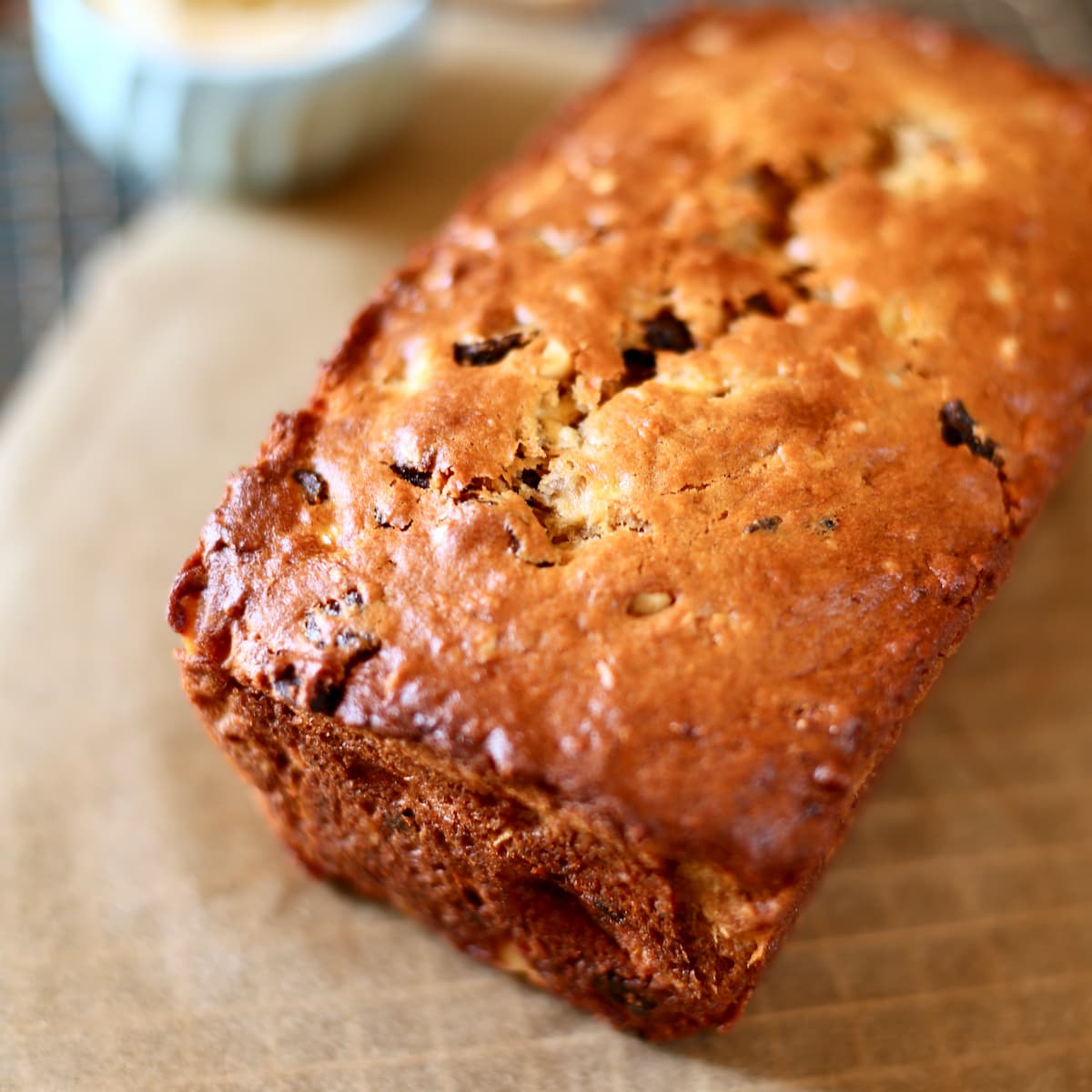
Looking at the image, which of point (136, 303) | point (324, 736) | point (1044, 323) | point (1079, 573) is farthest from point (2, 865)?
point (1079, 573)

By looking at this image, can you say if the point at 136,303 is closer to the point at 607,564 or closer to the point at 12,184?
the point at 12,184

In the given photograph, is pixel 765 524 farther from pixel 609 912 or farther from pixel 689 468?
pixel 609 912

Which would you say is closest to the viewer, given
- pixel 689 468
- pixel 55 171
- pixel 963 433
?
pixel 689 468

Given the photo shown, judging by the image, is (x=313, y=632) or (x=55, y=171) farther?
(x=55, y=171)

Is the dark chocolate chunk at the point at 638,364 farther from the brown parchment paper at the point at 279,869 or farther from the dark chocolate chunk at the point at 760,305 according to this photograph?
the brown parchment paper at the point at 279,869

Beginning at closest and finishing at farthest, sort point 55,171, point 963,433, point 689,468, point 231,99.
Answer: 1. point 689,468
2. point 963,433
3. point 231,99
4. point 55,171

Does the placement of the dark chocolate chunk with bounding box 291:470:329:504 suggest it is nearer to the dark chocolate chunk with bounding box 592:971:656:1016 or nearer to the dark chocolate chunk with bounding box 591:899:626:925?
the dark chocolate chunk with bounding box 591:899:626:925

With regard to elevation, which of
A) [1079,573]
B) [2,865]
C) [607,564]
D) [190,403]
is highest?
[607,564]

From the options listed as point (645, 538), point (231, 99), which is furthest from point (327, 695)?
point (231, 99)
